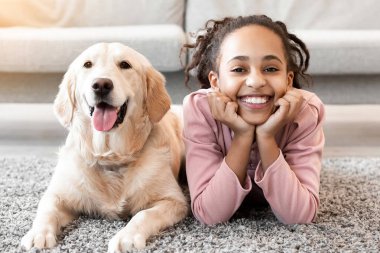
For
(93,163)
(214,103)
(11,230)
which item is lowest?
(11,230)

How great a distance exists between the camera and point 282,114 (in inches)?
57.9

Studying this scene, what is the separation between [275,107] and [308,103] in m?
0.20

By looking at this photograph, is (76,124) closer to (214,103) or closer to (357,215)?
(214,103)

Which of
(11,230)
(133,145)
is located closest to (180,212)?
(133,145)

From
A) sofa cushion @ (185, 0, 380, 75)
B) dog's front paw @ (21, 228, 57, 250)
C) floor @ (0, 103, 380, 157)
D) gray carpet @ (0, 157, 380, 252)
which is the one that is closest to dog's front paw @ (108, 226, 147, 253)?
gray carpet @ (0, 157, 380, 252)

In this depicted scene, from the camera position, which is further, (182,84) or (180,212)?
(182,84)

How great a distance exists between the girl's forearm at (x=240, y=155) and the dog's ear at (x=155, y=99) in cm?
32

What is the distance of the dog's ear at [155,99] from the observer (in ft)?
5.62

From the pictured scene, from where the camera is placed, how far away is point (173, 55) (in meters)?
2.65

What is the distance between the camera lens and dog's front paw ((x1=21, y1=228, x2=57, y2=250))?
1.41m

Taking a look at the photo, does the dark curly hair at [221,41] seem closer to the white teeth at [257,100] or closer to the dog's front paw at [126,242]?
the white teeth at [257,100]

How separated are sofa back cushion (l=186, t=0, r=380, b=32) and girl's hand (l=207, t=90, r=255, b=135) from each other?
1864mm

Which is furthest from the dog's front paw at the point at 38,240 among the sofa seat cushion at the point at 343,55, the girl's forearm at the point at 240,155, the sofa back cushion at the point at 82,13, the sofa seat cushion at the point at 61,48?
the sofa back cushion at the point at 82,13

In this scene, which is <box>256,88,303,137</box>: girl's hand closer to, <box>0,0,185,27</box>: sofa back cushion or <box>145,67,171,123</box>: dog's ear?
<box>145,67,171,123</box>: dog's ear
